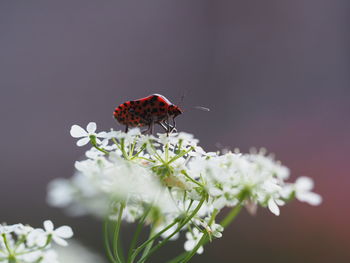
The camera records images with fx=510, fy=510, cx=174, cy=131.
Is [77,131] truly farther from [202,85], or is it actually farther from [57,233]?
[202,85]

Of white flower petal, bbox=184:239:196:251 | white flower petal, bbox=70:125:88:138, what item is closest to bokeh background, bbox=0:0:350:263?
white flower petal, bbox=184:239:196:251

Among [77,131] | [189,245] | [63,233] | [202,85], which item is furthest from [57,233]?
[202,85]

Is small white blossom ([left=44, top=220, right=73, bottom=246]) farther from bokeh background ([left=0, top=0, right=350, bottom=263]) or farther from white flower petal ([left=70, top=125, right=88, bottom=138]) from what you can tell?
bokeh background ([left=0, top=0, right=350, bottom=263])

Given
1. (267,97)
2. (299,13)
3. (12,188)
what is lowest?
(12,188)

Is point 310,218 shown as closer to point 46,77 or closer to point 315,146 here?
point 315,146

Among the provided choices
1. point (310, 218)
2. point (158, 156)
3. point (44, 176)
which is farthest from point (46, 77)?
point (158, 156)

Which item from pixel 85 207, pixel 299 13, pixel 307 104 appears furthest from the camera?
pixel 299 13

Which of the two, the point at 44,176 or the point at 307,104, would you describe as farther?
the point at 307,104

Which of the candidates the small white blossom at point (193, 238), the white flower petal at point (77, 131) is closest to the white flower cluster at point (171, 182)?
the white flower petal at point (77, 131)
